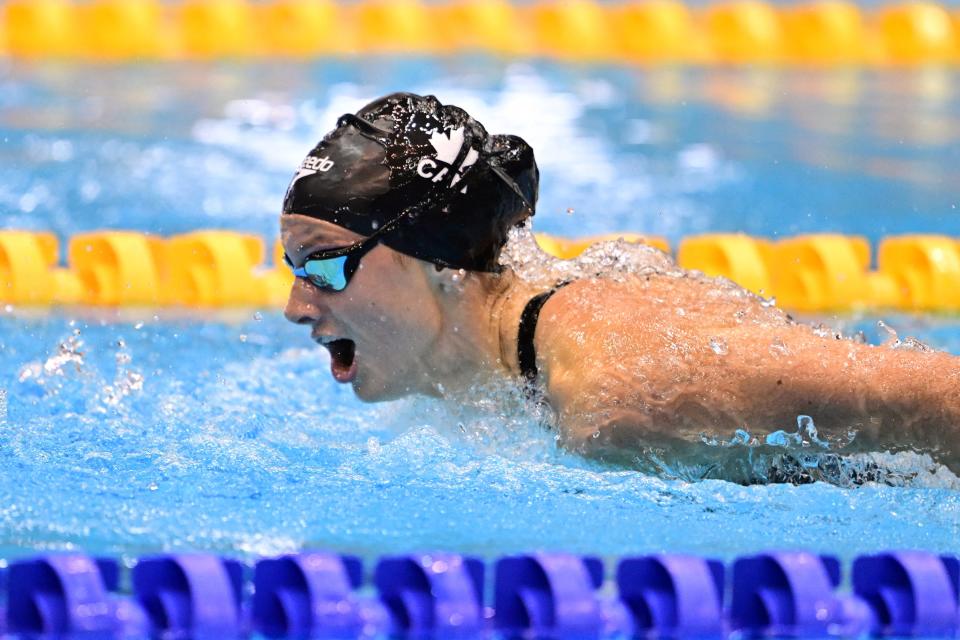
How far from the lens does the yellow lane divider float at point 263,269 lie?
14.1ft

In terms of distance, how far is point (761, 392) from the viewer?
6.98 feet

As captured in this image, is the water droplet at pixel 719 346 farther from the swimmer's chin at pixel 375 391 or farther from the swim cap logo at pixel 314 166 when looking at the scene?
the swim cap logo at pixel 314 166

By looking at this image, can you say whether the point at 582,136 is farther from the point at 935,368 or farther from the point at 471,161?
the point at 935,368

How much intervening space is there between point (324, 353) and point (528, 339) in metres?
1.36

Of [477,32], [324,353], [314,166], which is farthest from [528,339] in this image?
[477,32]

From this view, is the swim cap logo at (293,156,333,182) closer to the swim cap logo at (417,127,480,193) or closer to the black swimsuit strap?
the swim cap logo at (417,127,480,193)

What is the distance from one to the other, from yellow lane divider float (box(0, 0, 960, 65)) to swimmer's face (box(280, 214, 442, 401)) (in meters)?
5.60

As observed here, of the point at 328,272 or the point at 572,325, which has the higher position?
the point at 328,272

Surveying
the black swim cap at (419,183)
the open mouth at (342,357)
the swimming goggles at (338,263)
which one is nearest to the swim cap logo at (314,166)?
the black swim cap at (419,183)

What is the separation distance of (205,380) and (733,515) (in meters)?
1.47

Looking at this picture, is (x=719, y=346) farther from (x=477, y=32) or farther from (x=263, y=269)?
(x=477, y=32)

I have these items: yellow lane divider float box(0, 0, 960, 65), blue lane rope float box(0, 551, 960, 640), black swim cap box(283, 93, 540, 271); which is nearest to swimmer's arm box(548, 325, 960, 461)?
blue lane rope float box(0, 551, 960, 640)

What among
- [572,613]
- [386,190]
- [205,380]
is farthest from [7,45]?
[572,613]

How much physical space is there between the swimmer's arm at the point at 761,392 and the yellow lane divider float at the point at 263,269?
81.6 inches
